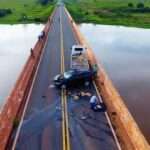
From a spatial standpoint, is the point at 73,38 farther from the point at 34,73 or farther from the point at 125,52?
the point at 34,73

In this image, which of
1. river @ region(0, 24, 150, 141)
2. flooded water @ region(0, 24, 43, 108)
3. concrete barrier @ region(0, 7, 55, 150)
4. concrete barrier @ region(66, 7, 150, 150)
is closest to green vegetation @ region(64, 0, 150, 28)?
river @ region(0, 24, 150, 141)

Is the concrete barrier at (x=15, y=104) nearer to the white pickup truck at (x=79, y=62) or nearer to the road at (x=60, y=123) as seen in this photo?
the road at (x=60, y=123)

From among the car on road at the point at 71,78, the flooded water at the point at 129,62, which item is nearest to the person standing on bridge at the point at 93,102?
the flooded water at the point at 129,62

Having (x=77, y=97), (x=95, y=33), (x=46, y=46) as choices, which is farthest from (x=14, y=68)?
(x=95, y=33)

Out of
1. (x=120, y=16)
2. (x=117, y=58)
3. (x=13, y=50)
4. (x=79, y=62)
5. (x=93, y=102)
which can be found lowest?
(x=120, y=16)

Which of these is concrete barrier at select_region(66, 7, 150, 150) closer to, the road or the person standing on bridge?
the road

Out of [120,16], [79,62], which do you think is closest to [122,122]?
[79,62]

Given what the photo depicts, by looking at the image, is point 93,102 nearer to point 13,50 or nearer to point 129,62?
point 129,62
